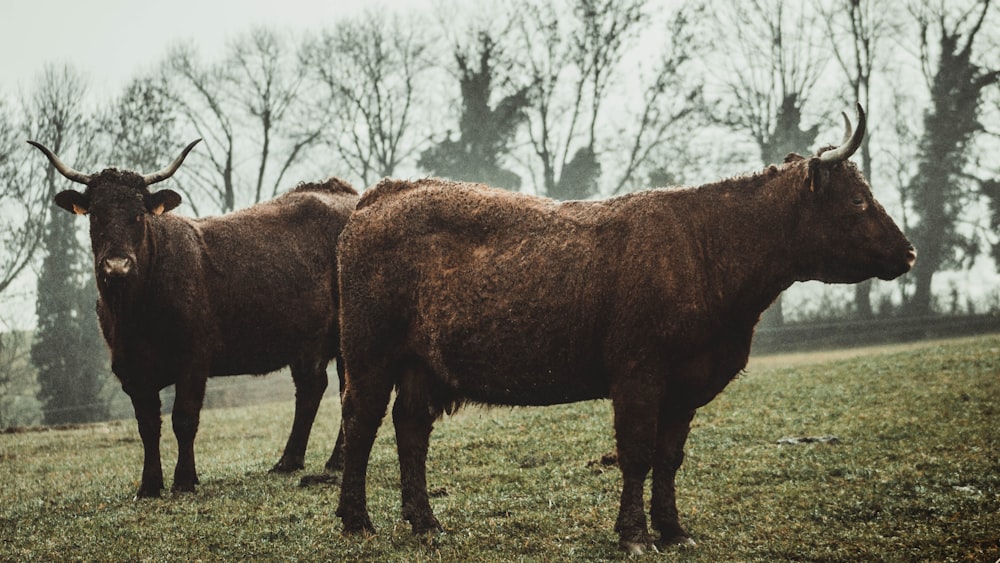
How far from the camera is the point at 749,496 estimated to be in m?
8.85

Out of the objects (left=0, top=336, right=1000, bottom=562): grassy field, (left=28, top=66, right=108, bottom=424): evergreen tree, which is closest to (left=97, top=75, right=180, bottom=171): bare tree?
(left=28, top=66, right=108, bottom=424): evergreen tree

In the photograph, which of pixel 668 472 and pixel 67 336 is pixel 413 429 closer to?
pixel 668 472

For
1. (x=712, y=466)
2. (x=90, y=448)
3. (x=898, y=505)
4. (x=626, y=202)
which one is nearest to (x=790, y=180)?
(x=626, y=202)

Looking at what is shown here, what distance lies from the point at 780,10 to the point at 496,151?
55.2 ft

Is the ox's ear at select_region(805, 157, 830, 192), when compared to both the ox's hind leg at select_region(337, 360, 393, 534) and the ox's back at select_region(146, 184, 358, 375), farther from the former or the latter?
the ox's back at select_region(146, 184, 358, 375)

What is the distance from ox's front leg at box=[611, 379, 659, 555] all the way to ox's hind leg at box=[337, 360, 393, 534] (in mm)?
2225

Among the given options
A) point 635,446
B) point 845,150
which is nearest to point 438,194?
point 635,446

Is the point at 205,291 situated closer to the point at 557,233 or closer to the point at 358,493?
the point at 358,493

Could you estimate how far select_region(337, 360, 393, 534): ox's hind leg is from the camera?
25.2 feet

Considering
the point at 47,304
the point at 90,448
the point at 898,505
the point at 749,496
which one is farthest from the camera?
the point at 47,304

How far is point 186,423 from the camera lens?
33.8 feet

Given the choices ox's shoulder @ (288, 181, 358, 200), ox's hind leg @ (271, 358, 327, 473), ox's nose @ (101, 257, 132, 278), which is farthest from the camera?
ox's shoulder @ (288, 181, 358, 200)

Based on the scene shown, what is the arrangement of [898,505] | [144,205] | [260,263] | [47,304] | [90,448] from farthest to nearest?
[47,304]
[90,448]
[260,263]
[144,205]
[898,505]

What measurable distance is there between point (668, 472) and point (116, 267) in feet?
20.5
